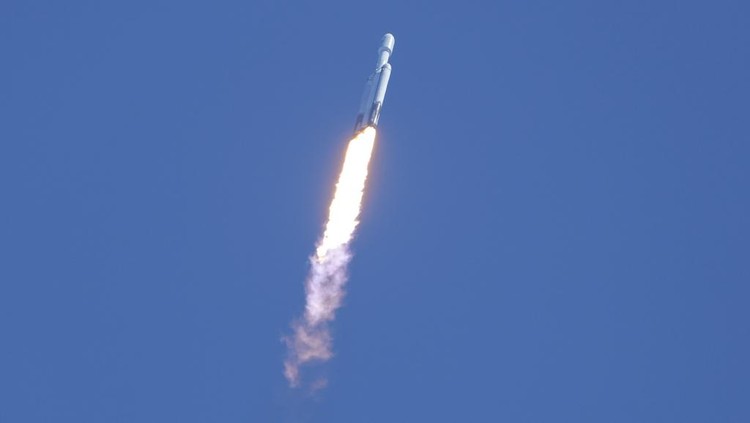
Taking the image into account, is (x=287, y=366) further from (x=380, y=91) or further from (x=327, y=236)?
(x=380, y=91)

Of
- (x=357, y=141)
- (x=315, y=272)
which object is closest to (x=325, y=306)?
(x=315, y=272)

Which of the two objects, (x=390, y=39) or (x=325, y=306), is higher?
(x=390, y=39)

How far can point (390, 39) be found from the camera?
8594cm

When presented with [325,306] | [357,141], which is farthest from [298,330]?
[357,141]

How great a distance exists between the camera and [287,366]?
8638cm

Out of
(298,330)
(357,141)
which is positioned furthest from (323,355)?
(357,141)

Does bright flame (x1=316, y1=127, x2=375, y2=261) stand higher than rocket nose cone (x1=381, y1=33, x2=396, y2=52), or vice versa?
rocket nose cone (x1=381, y1=33, x2=396, y2=52)

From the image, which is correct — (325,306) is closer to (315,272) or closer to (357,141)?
(315,272)

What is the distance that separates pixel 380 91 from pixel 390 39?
11.5 feet

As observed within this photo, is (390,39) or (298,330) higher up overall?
(390,39)

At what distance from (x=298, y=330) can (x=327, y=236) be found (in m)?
3.70

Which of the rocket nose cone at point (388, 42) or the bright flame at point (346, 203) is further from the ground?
the rocket nose cone at point (388, 42)

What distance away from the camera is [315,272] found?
86.8m

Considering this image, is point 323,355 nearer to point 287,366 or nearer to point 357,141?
point 287,366
